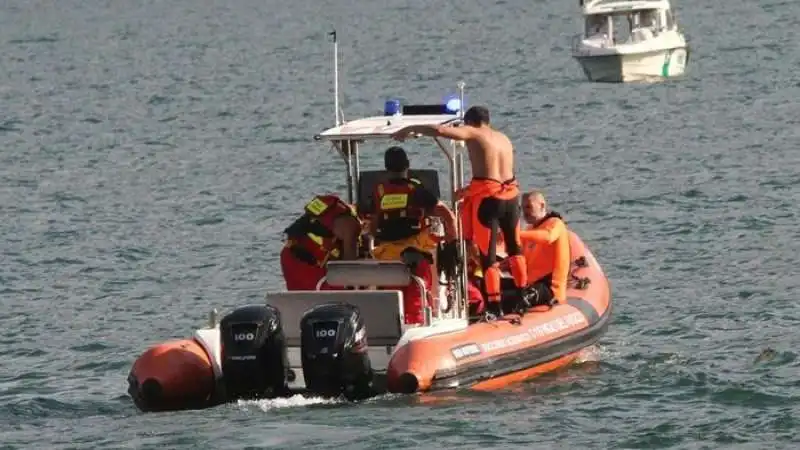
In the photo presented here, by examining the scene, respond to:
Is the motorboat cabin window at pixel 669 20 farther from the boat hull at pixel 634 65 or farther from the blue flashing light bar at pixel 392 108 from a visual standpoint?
the blue flashing light bar at pixel 392 108

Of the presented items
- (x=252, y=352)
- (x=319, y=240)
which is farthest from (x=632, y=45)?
(x=252, y=352)

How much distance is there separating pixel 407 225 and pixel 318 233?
640mm

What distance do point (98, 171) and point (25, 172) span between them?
3.85 ft

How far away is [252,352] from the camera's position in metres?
14.6

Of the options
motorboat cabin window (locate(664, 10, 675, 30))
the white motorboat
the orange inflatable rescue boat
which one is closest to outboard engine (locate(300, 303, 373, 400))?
the orange inflatable rescue boat

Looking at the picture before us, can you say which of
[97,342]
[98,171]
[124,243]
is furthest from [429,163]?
[97,342]

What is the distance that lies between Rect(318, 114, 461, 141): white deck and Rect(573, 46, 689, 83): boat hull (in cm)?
2945

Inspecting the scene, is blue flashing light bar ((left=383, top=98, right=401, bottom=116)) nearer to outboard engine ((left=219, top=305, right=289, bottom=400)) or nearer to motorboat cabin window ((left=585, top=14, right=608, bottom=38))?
outboard engine ((left=219, top=305, right=289, bottom=400))

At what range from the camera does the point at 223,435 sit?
14.2m

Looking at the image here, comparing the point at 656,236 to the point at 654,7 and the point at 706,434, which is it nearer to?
the point at 706,434

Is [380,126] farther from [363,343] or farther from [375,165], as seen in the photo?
[375,165]

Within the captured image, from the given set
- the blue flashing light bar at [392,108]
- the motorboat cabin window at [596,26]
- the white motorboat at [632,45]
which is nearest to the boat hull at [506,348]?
the blue flashing light bar at [392,108]

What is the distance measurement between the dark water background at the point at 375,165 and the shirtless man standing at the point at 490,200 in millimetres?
917

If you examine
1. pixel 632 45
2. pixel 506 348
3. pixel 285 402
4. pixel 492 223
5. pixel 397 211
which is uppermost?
pixel 632 45
